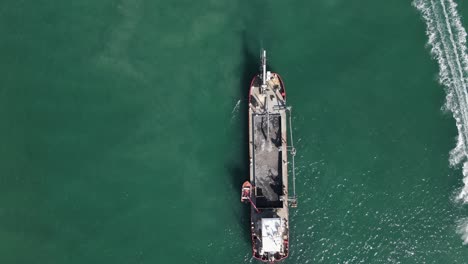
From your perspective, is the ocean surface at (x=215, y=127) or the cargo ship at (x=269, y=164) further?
the ocean surface at (x=215, y=127)

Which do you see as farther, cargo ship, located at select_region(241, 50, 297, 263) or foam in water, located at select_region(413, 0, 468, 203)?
foam in water, located at select_region(413, 0, 468, 203)

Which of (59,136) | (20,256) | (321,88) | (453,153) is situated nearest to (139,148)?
(59,136)

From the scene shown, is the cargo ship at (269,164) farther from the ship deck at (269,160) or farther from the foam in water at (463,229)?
the foam in water at (463,229)

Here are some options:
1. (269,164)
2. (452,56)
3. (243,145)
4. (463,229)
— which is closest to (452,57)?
(452,56)

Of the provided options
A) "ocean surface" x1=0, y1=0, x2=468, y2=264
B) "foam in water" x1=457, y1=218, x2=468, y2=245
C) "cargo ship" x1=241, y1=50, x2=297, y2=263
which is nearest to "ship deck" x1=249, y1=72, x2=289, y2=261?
"cargo ship" x1=241, y1=50, x2=297, y2=263

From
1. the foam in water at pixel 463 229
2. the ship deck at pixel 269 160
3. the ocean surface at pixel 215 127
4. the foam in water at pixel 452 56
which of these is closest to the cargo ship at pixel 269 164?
the ship deck at pixel 269 160

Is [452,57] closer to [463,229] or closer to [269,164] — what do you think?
[463,229]

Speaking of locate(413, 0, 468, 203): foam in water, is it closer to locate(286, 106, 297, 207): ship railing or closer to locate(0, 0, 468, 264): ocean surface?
locate(0, 0, 468, 264): ocean surface

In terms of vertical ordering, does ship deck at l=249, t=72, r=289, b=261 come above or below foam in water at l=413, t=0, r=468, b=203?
below
